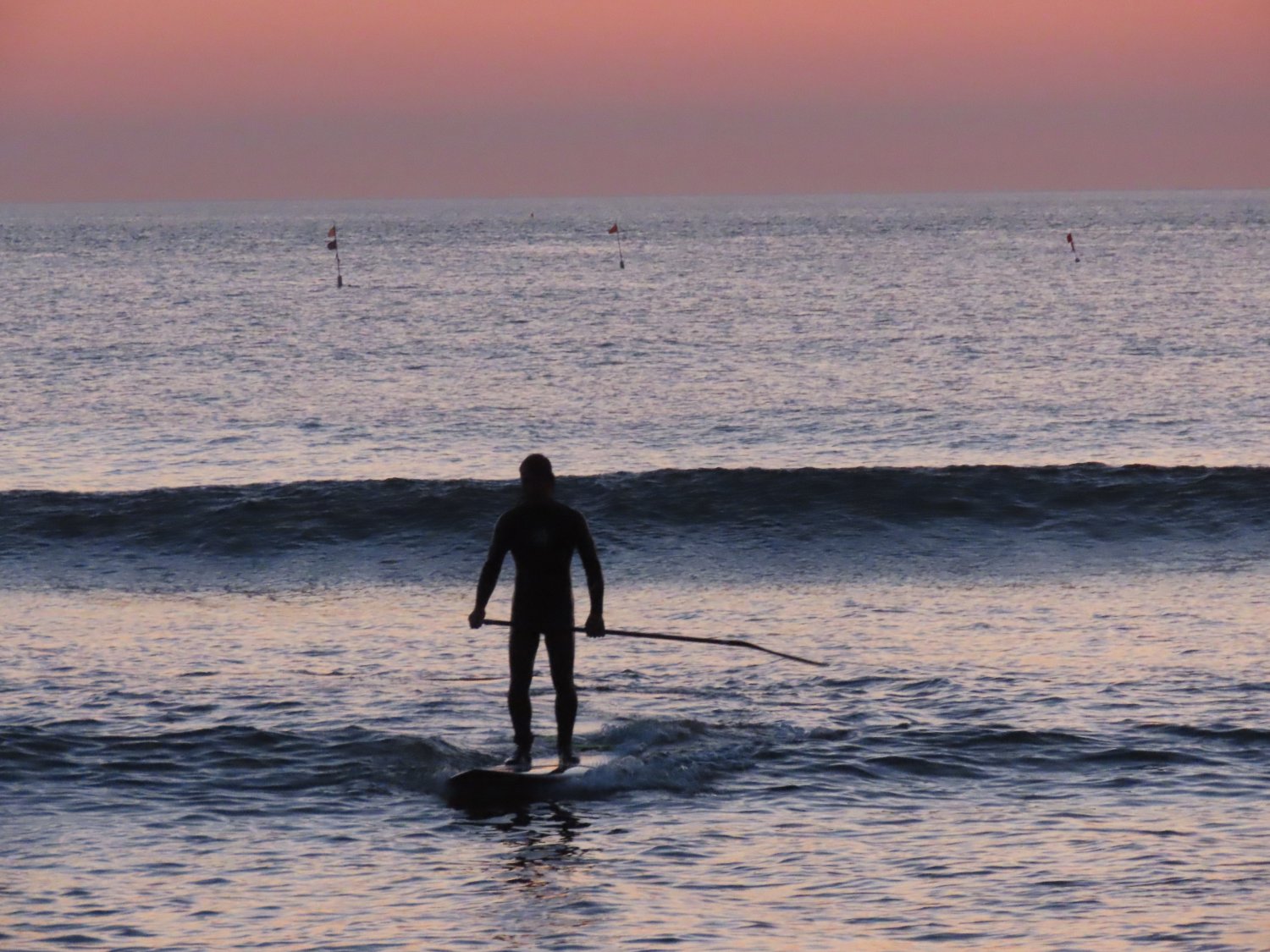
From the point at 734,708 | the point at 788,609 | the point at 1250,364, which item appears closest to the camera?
the point at 734,708

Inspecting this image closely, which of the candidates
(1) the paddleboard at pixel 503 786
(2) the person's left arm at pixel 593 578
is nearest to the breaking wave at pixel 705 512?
(2) the person's left arm at pixel 593 578

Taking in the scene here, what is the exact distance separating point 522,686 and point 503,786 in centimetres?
69

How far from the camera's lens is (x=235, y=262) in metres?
126

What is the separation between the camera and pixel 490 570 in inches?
400

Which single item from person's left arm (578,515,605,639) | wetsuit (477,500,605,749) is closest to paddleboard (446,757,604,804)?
wetsuit (477,500,605,749)

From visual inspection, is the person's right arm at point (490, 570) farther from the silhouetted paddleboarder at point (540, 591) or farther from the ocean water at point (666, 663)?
the ocean water at point (666, 663)

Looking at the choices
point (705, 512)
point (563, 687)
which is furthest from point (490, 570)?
point (705, 512)

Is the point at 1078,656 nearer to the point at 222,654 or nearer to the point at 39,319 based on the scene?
the point at 222,654

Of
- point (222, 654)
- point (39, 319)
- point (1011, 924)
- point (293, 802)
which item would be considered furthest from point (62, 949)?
point (39, 319)

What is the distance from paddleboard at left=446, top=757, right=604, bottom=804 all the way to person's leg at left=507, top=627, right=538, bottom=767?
30cm

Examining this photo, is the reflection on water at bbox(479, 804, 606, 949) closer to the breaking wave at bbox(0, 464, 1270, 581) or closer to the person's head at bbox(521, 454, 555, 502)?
the person's head at bbox(521, 454, 555, 502)

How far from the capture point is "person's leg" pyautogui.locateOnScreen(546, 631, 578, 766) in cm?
1010

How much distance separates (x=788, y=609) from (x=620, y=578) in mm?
3077

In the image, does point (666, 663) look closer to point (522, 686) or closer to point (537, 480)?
point (522, 686)
